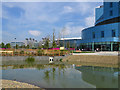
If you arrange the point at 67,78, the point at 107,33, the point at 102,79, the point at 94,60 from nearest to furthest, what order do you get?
1. the point at 102,79
2. the point at 67,78
3. the point at 94,60
4. the point at 107,33

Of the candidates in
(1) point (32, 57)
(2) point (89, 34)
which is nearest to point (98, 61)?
(1) point (32, 57)

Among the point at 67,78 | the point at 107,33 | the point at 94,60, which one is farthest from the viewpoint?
the point at 107,33

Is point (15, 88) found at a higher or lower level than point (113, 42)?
lower

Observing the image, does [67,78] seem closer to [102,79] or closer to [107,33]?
[102,79]

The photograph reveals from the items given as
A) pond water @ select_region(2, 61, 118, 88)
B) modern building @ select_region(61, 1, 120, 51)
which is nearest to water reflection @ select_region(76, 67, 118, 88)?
pond water @ select_region(2, 61, 118, 88)

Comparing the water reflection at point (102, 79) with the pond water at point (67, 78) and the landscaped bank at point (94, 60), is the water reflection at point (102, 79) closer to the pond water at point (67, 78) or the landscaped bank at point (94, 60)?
the pond water at point (67, 78)

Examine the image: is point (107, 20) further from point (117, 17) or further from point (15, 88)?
point (15, 88)

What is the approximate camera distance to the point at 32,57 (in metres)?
32.2

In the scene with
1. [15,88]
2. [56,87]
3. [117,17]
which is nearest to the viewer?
[15,88]

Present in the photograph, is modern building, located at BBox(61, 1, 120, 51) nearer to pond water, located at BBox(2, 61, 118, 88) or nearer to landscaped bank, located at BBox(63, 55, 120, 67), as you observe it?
landscaped bank, located at BBox(63, 55, 120, 67)

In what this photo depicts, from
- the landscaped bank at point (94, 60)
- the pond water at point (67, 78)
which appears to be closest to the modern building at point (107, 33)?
the landscaped bank at point (94, 60)

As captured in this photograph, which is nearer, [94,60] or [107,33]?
[94,60]

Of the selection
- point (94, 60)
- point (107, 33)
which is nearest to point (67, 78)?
point (94, 60)

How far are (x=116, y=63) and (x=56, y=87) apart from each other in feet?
63.1
